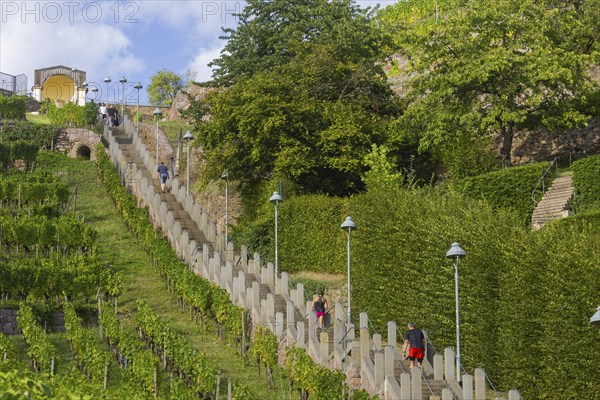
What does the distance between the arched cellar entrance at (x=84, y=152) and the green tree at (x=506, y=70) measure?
75.5ft

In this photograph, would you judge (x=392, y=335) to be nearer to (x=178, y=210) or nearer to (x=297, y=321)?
(x=297, y=321)

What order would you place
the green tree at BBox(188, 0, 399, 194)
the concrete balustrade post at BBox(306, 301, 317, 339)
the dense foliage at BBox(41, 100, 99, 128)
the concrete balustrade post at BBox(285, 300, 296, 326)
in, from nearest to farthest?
the concrete balustrade post at BBox(306, 301, 317, 339) < the concrete balustrade post at BBox(285, 300, 296, 326) < the green tree at BBox(188, 0, 399, 194) < the dense foliage at BBox(41, 100, 99, 128)

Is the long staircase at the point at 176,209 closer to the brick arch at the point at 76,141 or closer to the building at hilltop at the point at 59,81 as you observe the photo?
the brick arch at the point at 76,141

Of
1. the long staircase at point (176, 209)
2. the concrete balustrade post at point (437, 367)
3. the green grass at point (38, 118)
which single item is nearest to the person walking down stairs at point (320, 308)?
the long staircase at point (176, 209)

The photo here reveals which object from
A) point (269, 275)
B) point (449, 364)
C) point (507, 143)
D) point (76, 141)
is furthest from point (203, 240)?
point (76, 141)

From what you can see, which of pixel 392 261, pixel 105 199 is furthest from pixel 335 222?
pixel 105 199

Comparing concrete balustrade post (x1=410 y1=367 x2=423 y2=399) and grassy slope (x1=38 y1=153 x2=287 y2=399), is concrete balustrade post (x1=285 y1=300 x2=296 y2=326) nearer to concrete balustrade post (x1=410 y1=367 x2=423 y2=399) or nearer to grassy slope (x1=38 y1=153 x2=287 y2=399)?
grassy slope (x1=38 y1=153 x2=287 y2=399)

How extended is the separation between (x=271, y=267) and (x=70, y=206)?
16.3 metres

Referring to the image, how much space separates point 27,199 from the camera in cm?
5288

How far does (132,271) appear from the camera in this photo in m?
44.9

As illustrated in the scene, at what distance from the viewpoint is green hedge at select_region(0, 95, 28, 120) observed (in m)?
72.2

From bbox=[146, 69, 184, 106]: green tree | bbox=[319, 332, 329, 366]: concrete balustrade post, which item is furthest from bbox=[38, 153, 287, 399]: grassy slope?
bbox=[146, 69, 184, 106]: green tree

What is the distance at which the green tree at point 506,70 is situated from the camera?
46719 millimetres

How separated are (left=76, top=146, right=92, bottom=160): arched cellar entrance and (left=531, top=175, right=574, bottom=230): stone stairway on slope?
101ft
